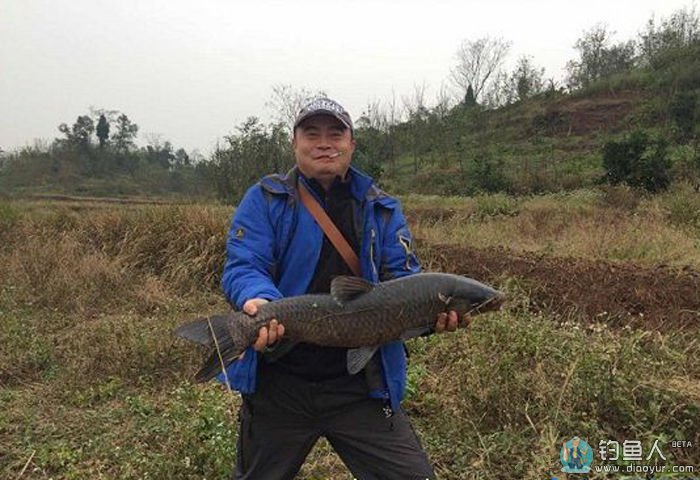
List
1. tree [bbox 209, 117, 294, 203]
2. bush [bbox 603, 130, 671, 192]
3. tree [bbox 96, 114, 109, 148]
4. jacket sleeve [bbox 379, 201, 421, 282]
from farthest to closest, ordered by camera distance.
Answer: tree [bbox 96, 114, 109, 148], tree [bbox 209, 117, 294, 203], bush [bbox 603, 130, 671, 192], jacket sleeve [bbox 379, 201, 421, 282]

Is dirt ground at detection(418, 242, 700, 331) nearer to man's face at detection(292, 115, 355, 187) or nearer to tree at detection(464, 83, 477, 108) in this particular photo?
man's face at detection(292, 115, 355, 187)

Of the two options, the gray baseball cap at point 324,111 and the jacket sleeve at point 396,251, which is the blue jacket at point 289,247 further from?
the gray baseball cap at point 324,111

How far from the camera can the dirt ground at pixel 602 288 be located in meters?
5.40

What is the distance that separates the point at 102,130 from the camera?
5372cm

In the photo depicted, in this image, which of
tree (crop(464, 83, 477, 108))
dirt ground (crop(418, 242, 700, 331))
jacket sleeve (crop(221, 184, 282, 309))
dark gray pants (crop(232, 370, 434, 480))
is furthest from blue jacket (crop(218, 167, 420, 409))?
tree (crop(464, 83, 477, 108))

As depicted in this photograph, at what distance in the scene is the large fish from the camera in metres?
2.08

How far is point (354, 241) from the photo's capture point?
2.35 metres

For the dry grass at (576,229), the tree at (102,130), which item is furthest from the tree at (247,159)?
the tree at (102,130)

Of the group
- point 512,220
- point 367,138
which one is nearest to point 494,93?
point 367,138

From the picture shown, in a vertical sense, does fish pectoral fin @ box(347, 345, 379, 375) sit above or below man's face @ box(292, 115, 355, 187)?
below

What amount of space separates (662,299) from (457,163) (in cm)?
2453

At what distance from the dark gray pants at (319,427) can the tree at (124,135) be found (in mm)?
57142

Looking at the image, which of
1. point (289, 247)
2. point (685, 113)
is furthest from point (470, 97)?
point (289, 247)

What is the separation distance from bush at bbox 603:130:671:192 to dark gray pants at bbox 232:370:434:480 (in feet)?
54.9
